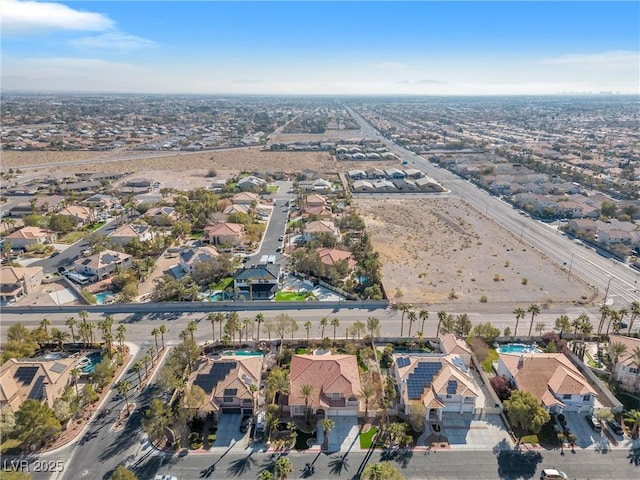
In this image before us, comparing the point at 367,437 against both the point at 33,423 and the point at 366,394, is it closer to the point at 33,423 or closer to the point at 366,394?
the point at 366,394

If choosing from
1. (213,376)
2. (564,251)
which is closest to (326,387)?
(213,376)

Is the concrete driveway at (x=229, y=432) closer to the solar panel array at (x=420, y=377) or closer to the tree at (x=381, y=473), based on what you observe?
the tree at (x=381, y=473)

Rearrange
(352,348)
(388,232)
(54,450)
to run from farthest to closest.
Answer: (388,232), (352,348), (54,450)

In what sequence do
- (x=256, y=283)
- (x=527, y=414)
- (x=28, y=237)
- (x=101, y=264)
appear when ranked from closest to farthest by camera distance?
(x=527, y=414), (x=256, y=283), (x=101, y=264), (x=28, y=237)

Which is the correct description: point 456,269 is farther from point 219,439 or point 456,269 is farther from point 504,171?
point 504,171

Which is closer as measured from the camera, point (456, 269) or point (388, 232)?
point (456, 269)

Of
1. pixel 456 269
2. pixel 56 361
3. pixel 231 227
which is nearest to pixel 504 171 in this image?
pixel 456 269
